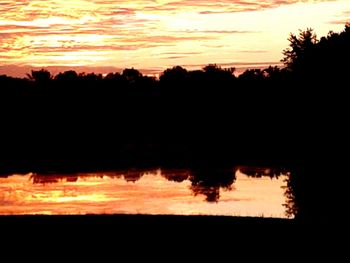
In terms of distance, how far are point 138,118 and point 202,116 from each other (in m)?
10.6

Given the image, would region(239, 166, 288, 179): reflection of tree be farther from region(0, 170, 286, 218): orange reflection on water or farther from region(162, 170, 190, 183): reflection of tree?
region(162, 170, 190, 183): reflection of tree

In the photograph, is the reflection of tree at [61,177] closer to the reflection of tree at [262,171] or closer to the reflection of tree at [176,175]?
the reflection of tree at [176,175]

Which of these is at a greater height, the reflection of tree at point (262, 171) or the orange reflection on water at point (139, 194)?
the orange reflection on water at point (139, 194)

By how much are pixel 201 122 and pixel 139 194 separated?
79.4 m

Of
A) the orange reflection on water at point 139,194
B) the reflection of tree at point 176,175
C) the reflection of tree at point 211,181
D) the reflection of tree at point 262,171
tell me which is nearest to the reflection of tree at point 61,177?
the orange reflection on water at point 139,194

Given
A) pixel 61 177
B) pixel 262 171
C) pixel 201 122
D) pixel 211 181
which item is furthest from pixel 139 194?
pixel 201 122

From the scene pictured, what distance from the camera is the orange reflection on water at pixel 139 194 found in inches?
1210

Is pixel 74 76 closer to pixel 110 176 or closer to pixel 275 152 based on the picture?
pixel 275 152

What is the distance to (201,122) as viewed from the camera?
381ft

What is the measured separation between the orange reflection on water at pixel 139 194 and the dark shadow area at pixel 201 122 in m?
1.14

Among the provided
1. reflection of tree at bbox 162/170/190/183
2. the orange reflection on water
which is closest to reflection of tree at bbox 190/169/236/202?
the orange reflection on water

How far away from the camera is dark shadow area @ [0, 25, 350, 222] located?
5416cm

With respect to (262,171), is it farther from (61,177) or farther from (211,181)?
(61,177)

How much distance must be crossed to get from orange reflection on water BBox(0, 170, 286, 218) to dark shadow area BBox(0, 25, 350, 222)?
3.74 feet
